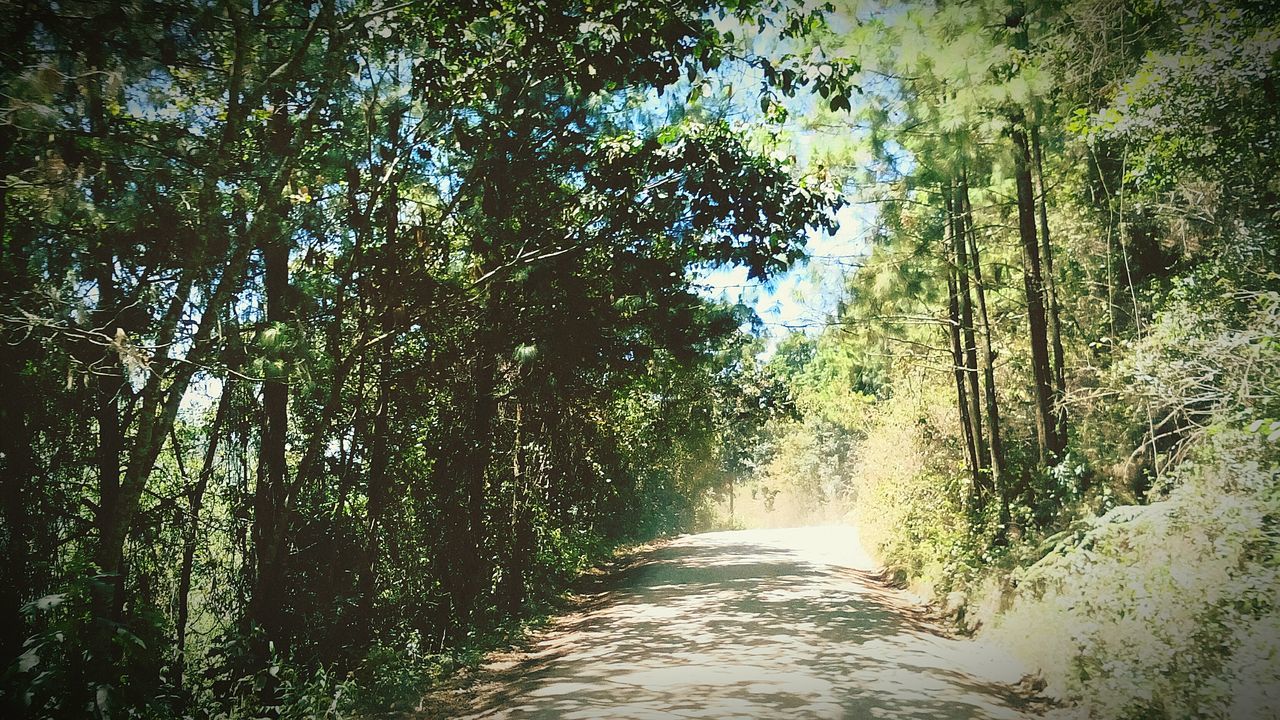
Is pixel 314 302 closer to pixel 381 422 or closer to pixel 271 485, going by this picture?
pixel 381 422

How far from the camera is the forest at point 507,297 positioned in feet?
16.4

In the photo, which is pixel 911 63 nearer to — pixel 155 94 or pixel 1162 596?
pixel 1162 596

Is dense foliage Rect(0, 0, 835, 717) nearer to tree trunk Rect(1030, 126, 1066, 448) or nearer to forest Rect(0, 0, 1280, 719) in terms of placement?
forest Rect(0, 0, 1280, 719)

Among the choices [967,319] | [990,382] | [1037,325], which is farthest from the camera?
[967,319]

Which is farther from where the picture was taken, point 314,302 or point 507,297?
point 507,297

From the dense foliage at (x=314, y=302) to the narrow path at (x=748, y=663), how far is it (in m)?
1.42

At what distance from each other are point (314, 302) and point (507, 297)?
2765 millimetres

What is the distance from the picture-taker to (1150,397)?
7.56 m

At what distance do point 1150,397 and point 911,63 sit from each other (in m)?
4.50

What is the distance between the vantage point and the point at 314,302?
710 centimetres

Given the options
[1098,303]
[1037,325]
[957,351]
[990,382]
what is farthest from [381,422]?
[1098,303]

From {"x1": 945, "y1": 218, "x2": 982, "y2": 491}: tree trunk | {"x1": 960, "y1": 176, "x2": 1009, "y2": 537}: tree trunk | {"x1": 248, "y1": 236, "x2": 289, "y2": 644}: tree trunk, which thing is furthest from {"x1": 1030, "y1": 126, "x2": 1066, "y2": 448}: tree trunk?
{"x1": 248, "y1": 236, "x2": 289, "y2": 644}: tree trunk

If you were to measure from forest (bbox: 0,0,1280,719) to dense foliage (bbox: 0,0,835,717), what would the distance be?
5 centimetres

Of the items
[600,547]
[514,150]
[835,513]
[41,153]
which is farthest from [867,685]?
[835,513]
